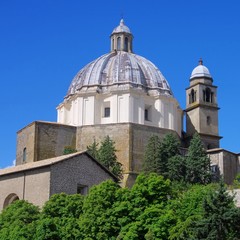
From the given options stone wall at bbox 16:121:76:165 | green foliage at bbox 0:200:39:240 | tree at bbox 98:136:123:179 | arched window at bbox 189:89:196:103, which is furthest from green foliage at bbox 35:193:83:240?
arched window at bbox 189:89:196:103

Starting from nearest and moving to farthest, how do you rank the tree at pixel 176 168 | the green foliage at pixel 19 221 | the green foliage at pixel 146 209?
the green foliage at pixel 146 209, the green foliage at pixel 19 221, the tree at pixel 176 168

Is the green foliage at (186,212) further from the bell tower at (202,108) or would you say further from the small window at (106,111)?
the bell tower at (202,108)

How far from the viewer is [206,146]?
5678 cm

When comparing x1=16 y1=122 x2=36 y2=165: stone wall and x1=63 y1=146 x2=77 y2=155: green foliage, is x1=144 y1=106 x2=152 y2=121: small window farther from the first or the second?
x1=16 y1=122 x2=36 y2=165: stone wall

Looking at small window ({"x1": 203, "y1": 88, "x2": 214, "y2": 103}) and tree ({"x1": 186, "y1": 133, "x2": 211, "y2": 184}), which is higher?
small window ({"x1": 203, "y1": 88, "x2": 214, "y2": 103})

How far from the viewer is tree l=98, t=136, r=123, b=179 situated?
47.5m

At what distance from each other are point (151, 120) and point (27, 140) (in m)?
10.2

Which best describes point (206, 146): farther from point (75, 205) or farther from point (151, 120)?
point (75, 205)

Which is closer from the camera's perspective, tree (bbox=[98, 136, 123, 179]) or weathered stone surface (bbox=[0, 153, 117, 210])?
weathered stone surface (bbox=[0, 153, 117, 210])

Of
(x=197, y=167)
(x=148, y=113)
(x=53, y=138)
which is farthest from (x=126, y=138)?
(x=197, y=167)

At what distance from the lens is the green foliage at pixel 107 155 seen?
156 feet

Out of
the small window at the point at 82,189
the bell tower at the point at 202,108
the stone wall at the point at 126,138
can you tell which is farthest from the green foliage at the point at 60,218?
the bell tower at the point at 202,108

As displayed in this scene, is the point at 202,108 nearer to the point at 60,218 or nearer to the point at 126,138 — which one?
the point at 126,138

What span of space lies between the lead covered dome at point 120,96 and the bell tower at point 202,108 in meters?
1.21
